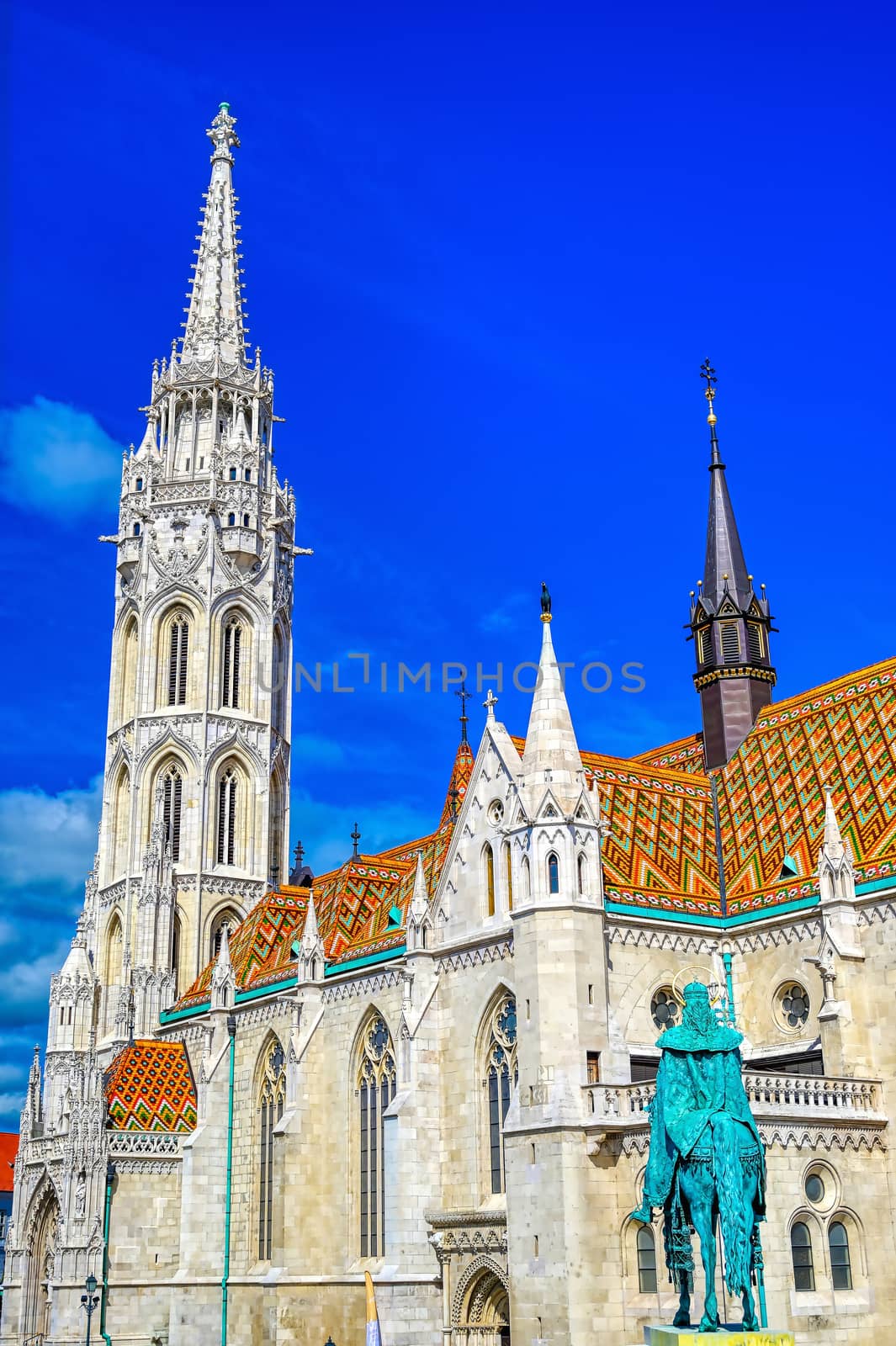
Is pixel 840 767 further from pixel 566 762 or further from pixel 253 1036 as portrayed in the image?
pixel 253 1036

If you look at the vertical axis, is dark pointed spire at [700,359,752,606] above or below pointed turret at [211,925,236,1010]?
above

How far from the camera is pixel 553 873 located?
32.6m

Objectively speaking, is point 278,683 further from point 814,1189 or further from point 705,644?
point 814,1189

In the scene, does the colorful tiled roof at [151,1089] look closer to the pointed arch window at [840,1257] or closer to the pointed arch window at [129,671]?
the pointed arch window at [129,671]

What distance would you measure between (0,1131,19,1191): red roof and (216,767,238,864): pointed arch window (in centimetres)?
3509

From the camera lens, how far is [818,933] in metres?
33.6

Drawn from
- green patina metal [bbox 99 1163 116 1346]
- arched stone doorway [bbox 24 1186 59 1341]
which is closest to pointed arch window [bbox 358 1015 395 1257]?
green patina metal [bbox 99 1163 116 1346]

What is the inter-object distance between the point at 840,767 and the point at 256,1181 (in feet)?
69.5

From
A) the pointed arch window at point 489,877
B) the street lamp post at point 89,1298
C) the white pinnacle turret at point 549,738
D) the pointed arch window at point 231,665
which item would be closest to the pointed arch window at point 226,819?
the pointed arch window at point 231,665

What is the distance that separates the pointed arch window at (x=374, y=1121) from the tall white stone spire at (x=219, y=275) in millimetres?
34715

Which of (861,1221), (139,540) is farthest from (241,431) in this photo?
(861,1221)

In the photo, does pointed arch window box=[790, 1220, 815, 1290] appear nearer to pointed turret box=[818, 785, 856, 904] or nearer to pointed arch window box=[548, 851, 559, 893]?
pointed turret box=[818, 785, 856, 904]

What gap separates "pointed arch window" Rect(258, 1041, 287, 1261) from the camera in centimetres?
4353

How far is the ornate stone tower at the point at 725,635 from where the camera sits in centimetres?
4303
